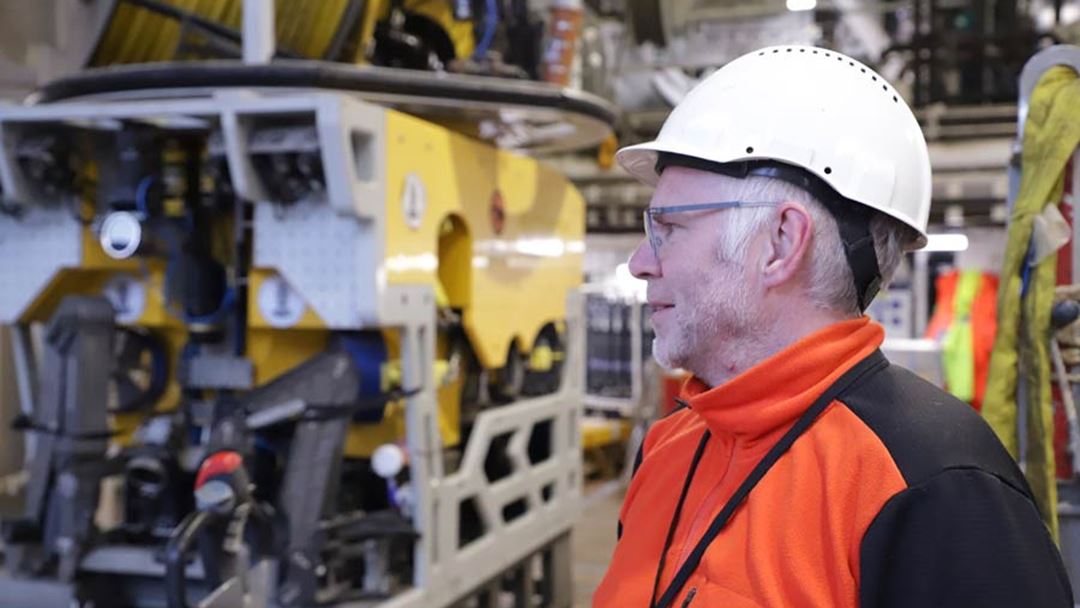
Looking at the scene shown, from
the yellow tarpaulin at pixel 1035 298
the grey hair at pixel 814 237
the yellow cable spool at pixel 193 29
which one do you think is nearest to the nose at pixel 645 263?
the grey hair at pixel 814 237

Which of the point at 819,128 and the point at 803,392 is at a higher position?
the point at 819,128

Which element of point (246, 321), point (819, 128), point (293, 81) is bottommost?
point (246, 321)

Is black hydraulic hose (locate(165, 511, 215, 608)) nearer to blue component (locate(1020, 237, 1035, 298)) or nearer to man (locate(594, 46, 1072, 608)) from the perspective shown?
man (locate(594, 46, 1072, 608))

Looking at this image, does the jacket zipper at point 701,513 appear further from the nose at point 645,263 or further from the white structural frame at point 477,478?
the white structural frame at point 477,478

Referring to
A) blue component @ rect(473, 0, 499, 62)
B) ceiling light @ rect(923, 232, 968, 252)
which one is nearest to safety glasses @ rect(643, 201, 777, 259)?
blue component @ rect(473, 0, 499, 62)

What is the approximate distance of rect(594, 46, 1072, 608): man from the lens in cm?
121

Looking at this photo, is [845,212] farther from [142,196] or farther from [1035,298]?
[142,196]

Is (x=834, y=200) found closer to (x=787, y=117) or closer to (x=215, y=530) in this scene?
(x=787, y=117)

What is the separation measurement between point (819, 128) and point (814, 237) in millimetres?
147

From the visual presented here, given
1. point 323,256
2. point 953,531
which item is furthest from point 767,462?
point 323,256

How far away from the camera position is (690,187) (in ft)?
4.99

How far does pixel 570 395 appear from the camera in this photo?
5.39 metres

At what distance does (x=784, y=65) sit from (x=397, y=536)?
2689 millimetres

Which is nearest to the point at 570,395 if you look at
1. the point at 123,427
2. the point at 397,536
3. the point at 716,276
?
the point at 397,536
